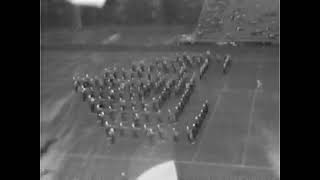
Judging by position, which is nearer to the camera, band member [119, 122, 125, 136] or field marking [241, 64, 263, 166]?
field marking [241, 64, 263, 166]

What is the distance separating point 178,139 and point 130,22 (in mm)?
3893

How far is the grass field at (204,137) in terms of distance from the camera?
3590 millimetres

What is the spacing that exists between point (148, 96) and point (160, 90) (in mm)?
176

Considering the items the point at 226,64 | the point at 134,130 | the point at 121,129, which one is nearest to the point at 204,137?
the point at 134,130

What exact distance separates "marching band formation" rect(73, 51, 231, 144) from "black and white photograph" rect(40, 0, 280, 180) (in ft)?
0.04

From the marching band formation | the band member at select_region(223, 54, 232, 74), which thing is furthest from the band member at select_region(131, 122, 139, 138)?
the band member at select_region(223, 54, 232, 74)

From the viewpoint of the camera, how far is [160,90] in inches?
197

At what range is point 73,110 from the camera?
15.7 feet

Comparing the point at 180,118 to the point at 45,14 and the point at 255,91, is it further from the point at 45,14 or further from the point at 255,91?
the point at 45,14

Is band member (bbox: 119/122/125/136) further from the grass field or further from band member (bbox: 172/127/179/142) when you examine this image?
band member (bbox: 172/127/179/142)

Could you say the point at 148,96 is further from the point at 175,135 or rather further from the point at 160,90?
the point at 175,135

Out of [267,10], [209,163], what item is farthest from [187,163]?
[267,10]

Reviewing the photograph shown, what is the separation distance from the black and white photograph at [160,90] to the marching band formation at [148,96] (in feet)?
0.04

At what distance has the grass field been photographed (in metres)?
3.59
